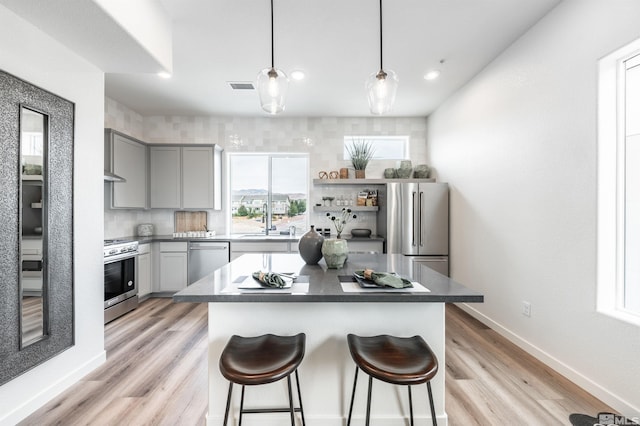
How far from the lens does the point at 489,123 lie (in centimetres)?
342

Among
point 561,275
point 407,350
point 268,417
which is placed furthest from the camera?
point 561,275

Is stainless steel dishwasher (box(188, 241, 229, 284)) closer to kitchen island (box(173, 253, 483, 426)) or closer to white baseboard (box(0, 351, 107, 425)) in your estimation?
white baseboard (box(0, 351, 107, 425))

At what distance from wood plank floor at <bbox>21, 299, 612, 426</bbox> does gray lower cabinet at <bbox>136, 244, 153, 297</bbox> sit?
113 cm

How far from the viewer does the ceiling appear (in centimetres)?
249

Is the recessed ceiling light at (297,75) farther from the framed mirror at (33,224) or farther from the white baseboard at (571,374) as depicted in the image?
the white baseboard at (571,374)

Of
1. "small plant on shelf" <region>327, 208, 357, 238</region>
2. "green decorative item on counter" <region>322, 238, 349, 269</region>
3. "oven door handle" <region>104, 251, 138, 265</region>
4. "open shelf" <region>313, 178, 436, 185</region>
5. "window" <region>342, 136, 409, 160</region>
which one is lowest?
"oven door handle" <region>104, 251, 138, 265</region>

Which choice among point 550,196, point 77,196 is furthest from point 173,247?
point 550,196

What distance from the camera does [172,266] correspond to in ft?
15.2

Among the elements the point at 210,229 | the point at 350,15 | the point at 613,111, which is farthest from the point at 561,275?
the point at 210,229

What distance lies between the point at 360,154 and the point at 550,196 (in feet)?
9.95

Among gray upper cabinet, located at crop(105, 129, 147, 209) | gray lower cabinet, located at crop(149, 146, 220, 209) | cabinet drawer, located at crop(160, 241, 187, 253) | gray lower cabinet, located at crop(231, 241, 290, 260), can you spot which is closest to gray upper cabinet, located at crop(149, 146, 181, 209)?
gray lower cabinet, located at crop(149, 146, 220, 209)

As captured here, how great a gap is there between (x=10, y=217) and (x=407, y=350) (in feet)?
7.75

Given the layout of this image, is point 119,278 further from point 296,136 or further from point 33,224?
point 296,136

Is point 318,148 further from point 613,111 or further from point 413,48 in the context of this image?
point 613,111
